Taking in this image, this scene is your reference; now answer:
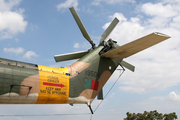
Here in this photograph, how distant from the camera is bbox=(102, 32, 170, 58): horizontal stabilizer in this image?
7.84m

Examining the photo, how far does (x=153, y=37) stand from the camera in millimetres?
7863

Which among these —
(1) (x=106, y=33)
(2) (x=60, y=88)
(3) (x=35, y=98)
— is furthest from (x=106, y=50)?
(3) (x=35, y=98)

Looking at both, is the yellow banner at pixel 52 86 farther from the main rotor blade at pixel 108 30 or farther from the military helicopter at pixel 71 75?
the main rotor blade at pixel 108 30

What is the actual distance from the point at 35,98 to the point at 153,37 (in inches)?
258

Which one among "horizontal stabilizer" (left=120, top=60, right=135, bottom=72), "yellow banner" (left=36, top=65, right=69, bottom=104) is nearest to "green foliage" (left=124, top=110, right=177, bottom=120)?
"horizontal stabilizer" (left=120, top=60, right=135, bottom=72)

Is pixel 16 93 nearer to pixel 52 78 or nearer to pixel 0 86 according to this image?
pixel 0 86

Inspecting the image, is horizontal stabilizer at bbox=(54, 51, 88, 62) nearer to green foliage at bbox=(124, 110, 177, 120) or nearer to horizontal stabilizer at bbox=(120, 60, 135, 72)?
horizontal stabilizer at bbox=(120, 60, 135, 72)

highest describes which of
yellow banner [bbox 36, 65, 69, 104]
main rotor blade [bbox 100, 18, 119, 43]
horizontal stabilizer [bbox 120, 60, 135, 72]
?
main rotor blade [bbox 100, 18, 119, 43]

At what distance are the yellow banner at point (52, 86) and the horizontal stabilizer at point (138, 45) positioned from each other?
3648 mm

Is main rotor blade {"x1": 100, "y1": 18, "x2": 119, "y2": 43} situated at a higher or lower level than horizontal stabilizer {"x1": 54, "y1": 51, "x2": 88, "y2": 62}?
higher

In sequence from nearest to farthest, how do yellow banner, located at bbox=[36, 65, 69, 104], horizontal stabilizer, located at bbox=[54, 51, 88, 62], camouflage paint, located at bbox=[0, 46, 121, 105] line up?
camouflage paint, located at bbox=[0, 46, 121, 105], yellow banner, located at bbox=[36, 65, 69, 104], horizontal stabilizer, located at bbox=[54, 51, 88, 62]

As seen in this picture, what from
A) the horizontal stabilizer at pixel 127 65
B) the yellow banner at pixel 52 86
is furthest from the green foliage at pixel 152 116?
the yellow banner at pixel 52 86

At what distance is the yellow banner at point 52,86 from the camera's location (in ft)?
26.1

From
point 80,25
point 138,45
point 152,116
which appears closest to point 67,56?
point 80,25
